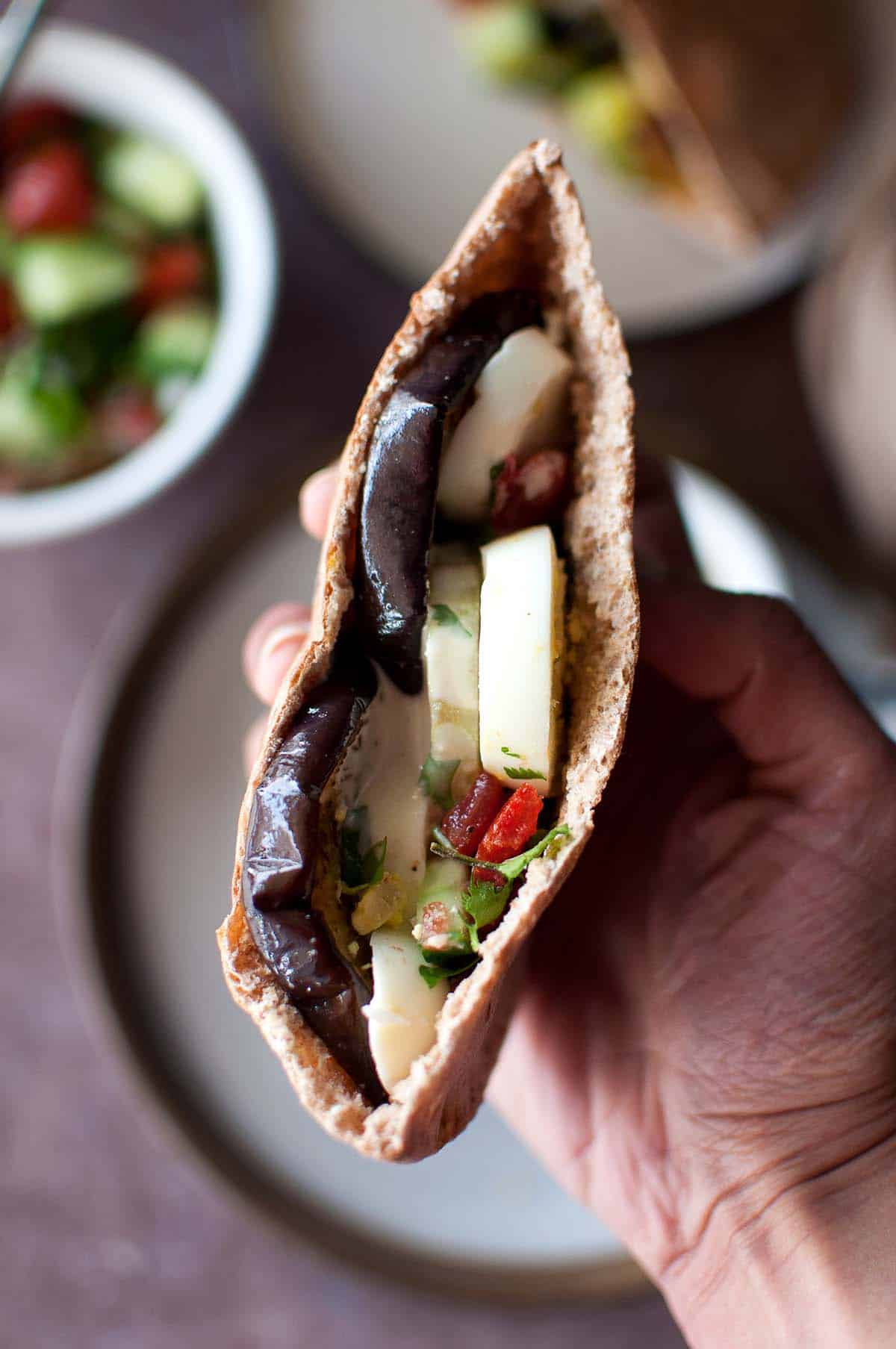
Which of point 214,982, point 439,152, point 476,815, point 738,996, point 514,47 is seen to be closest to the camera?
point 476,815

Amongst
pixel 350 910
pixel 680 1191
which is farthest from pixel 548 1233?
pixel 350 910

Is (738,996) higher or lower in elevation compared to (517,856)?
lower

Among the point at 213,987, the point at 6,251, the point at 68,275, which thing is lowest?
the point at 213,987

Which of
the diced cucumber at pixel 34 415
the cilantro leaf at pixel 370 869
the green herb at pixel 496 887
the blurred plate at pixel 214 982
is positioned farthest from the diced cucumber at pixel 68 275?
the green herb at pixel 496 887

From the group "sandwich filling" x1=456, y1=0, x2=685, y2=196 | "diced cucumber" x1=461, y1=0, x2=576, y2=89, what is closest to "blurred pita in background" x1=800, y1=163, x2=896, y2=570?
"sandwich filling" x1=456, y1=0, x2=685, y2=196

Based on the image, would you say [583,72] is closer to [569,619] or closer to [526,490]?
[526,490]

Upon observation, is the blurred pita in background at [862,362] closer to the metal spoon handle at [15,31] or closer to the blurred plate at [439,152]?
the blurred plate at [439,152]

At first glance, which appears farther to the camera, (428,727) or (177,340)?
(177,340)

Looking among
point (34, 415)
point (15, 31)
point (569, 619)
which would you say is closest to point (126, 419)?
point (34, 415)
